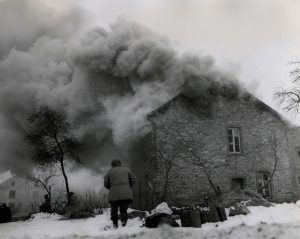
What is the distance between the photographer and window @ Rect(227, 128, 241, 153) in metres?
20.9

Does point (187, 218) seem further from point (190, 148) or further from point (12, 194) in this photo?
point (12, 194)

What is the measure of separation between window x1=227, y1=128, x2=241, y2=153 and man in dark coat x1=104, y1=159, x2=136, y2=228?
1312cm

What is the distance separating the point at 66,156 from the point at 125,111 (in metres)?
5.97

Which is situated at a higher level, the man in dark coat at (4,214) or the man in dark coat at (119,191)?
the man in dark coat at (119,191)

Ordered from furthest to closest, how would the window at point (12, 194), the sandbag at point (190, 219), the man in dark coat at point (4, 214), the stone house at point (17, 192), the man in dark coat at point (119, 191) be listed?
the window at point (12, 194) → the stone house at point (17, 192) → the man in dark coat at point (4, 214) → the man in dark coat at point (119, 191) → the sandbag at point (190, 219)

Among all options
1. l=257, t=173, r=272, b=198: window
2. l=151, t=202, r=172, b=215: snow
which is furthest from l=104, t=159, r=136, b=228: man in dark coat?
l=257, t=173, r=272, b=198: window

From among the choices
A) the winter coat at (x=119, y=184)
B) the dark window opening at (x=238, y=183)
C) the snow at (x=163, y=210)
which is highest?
the winter coat at (x=119, y=184)

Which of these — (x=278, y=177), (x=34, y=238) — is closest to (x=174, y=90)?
(x=278, y=177)

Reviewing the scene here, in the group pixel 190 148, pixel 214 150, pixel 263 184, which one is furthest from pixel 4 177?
pixel 263 184

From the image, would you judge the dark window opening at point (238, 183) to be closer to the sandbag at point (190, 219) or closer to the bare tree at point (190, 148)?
the bare tree at point (190, 148)

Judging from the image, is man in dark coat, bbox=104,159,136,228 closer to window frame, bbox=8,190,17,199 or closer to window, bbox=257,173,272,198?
window, bbox=257,173,272,198

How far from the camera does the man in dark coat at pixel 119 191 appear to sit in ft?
27.4

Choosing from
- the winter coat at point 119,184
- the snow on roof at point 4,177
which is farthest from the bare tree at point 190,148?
the snow on roof at point 4,177

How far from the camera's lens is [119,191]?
8398 millimetres
